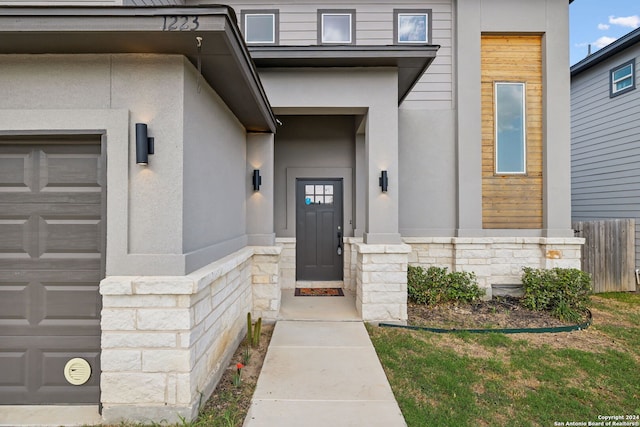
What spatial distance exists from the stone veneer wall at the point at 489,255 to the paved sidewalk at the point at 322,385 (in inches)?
100

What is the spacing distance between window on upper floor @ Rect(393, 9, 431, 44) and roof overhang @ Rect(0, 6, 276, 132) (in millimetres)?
4675

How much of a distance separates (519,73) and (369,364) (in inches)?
246

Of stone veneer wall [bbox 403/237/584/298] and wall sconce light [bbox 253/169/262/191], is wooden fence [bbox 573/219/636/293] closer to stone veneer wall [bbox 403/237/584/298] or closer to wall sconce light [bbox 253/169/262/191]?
stone veneer wall [bbox 403/237/584/298]

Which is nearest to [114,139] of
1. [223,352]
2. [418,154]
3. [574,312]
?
[223,352]

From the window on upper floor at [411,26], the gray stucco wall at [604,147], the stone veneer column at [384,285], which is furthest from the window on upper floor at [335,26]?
the gray stucco wall at [604,147]

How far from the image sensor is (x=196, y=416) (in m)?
2.53

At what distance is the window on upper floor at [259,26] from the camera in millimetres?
6117

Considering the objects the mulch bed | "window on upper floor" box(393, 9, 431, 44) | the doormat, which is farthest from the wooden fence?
the doormat

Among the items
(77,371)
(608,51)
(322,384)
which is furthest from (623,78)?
(77,371)

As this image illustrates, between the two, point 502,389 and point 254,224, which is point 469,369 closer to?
point 502,389

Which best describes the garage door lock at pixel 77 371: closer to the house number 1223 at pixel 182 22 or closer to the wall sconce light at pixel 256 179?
the house number 1223 at pixel 182 22

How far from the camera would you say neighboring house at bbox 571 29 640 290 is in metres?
7.22

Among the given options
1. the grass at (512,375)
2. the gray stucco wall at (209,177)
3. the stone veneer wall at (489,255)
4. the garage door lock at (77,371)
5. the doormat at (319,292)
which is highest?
the gray stucco wall at (209,177)

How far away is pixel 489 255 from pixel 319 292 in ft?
11.1
